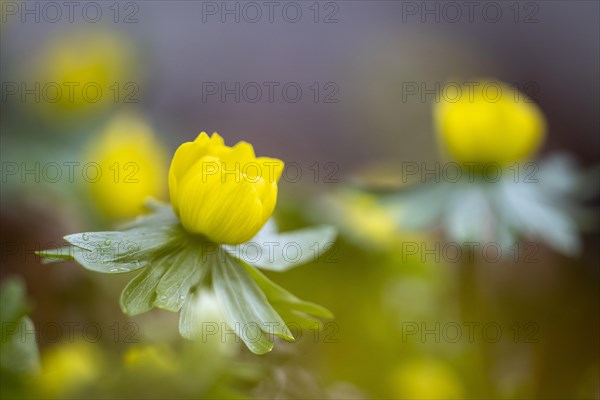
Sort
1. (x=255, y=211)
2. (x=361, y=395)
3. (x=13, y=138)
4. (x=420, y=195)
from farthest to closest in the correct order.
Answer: (x=13, y=138)
(x=420, y=195)
(x=361, y=395)
(x=255, y=211)

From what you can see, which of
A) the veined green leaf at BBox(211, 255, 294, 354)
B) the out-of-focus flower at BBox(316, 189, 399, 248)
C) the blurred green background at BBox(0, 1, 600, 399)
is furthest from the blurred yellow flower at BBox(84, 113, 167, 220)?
the veined green leaf at BBox(211, 255, 294, 354)

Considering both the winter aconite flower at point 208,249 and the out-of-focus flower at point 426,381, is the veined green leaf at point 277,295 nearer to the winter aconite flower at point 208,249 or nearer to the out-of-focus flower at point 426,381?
the winter aconite flower at point 208,249

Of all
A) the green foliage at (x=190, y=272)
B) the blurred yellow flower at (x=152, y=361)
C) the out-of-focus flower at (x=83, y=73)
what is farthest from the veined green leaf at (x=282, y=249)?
the out-of-focus flower at (x=83, y=73)

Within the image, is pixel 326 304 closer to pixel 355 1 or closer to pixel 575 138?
pixel 575 138

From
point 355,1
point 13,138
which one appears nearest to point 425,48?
point 355,1

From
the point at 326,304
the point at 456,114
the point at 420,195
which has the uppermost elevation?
the point at 456,114

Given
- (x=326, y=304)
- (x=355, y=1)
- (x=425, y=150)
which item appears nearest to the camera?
(x=326, y=304)
